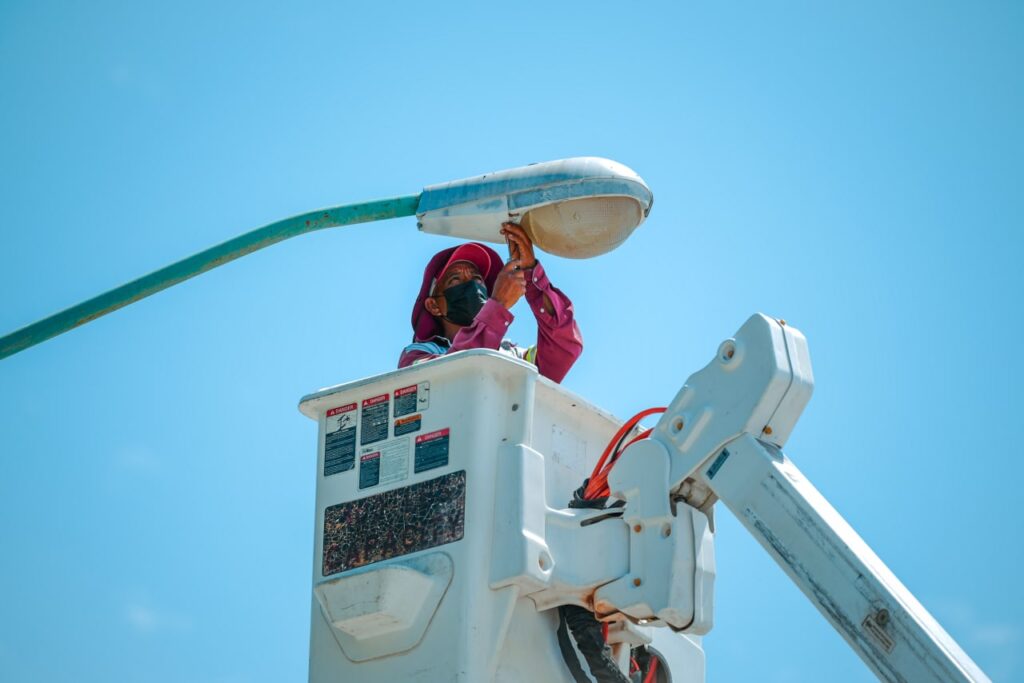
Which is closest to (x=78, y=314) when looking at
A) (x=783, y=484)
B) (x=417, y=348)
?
(x=417, y=348)

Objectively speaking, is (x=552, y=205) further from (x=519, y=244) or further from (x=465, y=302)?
(x=465, y=302)

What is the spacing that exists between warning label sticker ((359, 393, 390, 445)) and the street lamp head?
984mm

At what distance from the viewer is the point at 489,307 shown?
8594mm

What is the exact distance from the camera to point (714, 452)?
741 cm

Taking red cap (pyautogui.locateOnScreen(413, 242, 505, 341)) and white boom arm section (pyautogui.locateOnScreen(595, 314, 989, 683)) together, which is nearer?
white boom arm section (pyautogui.locateOnScreen(595, 314, 989, 683))

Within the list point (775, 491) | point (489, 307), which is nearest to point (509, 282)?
point (489, 307)

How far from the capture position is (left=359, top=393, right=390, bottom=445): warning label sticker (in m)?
8.12

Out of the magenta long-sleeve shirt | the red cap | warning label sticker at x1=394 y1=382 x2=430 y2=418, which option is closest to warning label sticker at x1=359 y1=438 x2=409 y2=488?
warning label sticker at x1=394 y1=382 x2=430 y2=418

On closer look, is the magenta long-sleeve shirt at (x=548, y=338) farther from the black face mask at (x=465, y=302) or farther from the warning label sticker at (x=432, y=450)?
the warning label sticker at (x=432, y=450)

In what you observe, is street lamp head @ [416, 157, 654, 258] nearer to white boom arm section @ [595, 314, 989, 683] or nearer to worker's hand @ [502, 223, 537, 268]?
worker's hand @ [502, 223, 537, 268]

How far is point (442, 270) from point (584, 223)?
4.81ft

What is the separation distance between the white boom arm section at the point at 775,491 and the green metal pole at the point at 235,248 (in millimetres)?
1957

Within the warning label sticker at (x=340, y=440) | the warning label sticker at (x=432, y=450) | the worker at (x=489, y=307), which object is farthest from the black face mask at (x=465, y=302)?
the warning label sticker at (x=432, y=450)

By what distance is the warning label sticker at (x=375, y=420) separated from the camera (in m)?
8.12
